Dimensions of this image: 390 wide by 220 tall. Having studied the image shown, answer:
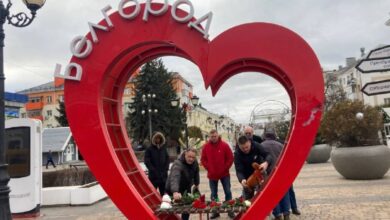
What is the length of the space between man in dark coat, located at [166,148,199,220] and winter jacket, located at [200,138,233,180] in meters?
1.72

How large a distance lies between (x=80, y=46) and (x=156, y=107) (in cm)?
3724

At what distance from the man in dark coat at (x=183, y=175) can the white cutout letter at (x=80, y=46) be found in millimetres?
2180

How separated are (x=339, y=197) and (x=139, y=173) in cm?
587

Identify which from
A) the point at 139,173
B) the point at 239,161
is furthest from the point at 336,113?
the point at 139,173

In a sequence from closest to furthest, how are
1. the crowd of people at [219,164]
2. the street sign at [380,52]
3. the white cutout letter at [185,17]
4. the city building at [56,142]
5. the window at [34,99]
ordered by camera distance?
the white cutout letter at [185,17]
the crowd of people at [219,164]
the street sign at [380,52]
the city building at [56,142]
the window at [34,99]

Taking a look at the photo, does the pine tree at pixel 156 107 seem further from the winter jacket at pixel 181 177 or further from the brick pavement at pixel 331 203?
the winter jacket at pixel 181 177

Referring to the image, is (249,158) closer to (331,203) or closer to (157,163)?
(157,163)

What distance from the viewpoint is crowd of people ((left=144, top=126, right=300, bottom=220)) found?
21.6 feet

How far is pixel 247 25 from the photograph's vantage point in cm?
560

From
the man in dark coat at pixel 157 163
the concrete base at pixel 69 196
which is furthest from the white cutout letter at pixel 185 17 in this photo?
the concrete base at pixel 69 196

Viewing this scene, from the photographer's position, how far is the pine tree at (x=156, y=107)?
4291 cm

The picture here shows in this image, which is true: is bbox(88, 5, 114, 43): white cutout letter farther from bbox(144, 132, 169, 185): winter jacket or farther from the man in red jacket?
the man in red jacket

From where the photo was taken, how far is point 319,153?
79.2 ft

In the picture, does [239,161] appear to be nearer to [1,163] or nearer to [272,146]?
[272,146]
